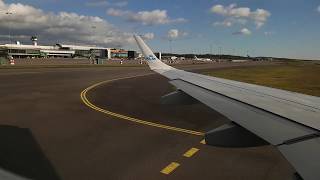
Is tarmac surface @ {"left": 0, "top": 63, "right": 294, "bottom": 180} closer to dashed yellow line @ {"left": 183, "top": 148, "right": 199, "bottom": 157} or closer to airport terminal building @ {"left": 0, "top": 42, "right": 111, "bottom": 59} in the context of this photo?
dashed yellow line @ {"left": 183, "top": 148, "right": 199, "bottom": 157}

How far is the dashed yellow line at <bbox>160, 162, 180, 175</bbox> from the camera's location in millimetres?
A: 7793

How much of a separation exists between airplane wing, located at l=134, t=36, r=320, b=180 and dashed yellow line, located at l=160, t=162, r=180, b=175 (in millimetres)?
1740

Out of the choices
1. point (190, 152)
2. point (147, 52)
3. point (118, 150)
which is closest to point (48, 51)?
point (147, 52)

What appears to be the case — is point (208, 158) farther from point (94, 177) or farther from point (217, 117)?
point (217, 117)

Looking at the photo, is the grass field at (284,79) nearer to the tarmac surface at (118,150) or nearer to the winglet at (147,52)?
the winglet at (147,52)

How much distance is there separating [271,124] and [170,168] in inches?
134

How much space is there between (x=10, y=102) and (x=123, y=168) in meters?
12.4

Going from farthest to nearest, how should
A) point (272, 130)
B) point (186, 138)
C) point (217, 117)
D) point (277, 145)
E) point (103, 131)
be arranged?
point (217, 117) < point (103, 131) < point (186, 138) < point (272, 130) < point (277, 145)

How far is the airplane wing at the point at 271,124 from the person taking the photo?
12.9 feet

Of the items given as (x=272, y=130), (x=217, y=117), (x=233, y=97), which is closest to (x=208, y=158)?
(x=233, y=97)

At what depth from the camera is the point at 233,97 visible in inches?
302

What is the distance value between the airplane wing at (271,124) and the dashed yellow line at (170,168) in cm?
174

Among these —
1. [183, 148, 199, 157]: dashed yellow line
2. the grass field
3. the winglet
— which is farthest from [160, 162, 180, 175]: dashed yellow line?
the grass field

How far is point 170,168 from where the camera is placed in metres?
8.00
